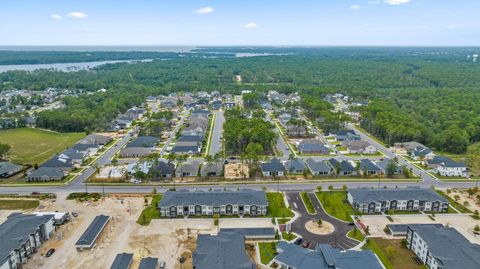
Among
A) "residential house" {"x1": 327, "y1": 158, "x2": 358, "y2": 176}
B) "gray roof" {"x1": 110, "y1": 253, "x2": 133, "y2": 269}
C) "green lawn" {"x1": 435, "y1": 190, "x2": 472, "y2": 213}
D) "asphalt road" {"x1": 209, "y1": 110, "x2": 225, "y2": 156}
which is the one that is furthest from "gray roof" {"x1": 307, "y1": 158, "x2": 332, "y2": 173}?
"gray roof" {"x1": 110, "y1": 253, "x2": 133, "y2": 269}

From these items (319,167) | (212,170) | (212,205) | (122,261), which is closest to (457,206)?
(319,167)

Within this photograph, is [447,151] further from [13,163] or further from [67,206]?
[13,163]

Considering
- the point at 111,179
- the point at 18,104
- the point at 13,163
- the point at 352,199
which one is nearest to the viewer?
the point at 352,199

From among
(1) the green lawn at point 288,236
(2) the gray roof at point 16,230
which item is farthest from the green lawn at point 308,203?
(2) the gray roof at point 16,230

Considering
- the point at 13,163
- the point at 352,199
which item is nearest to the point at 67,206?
the point at 13,163

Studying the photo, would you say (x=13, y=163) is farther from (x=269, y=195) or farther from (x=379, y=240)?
(x=379, y=240)

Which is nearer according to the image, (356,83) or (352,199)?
(352,199)

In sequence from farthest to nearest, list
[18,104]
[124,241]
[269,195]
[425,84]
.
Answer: [425,84] → [18,104] → [269,195] → [124,241]
